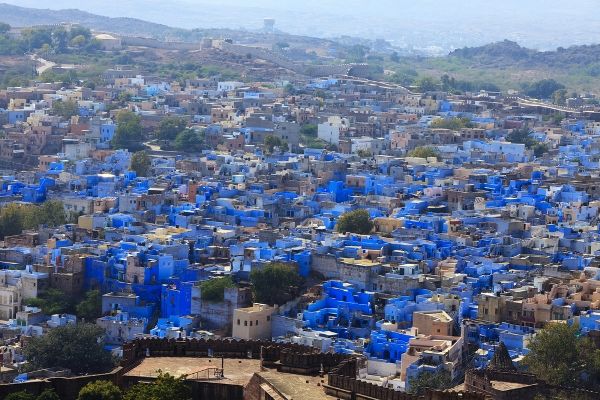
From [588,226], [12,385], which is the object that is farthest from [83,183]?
[12,385]

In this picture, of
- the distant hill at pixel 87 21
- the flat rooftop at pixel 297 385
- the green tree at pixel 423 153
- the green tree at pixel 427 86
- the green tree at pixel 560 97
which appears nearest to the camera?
the flat rooftop at pixel 297 385

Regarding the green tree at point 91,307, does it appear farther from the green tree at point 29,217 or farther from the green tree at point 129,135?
the green tree at point 129,135

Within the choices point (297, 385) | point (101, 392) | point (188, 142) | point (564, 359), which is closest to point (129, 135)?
point (188, 142)

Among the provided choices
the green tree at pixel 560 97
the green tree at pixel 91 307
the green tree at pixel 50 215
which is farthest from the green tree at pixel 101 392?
the green tree at pixel 560 97

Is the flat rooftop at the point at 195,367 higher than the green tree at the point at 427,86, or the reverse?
the flat rooftop at the point at 195,367

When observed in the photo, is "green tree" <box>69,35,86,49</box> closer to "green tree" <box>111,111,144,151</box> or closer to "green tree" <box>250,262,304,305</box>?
"green tree" <box>111,111,144,151</box>

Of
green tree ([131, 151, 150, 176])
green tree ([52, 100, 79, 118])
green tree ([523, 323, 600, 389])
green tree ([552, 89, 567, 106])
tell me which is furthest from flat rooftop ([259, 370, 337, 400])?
green tree ([552, 89, 567, 106])

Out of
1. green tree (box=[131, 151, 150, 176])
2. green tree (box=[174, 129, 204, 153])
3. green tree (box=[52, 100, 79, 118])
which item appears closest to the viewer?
green tree (box=[131, 151, 150, 176])
